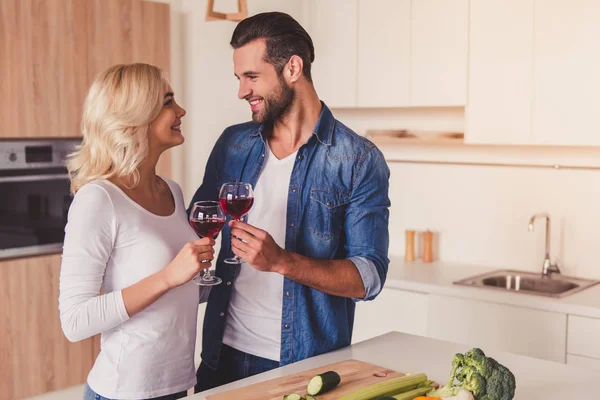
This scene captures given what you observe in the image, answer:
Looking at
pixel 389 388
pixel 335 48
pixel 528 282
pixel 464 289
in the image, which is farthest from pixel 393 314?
pixel 389 388

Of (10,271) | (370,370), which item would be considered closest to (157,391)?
(370,370)

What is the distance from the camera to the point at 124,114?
216cm

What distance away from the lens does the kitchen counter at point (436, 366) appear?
6.63 ft

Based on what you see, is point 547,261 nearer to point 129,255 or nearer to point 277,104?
point 277,104

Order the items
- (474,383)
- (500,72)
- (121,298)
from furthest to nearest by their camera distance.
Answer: (500,72), (121,298), (474,383)

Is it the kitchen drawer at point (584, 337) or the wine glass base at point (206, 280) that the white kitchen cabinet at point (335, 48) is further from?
the wine glass base at point (206, 280)

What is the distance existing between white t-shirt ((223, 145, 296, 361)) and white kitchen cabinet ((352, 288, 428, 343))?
1.69 metres

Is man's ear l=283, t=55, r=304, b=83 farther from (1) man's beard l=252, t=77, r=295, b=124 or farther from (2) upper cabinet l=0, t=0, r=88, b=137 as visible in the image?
(2) upper cabinet l=0, t=0, r=88, b=137

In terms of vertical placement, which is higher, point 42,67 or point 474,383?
point 42,67

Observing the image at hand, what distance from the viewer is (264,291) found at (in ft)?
7.85

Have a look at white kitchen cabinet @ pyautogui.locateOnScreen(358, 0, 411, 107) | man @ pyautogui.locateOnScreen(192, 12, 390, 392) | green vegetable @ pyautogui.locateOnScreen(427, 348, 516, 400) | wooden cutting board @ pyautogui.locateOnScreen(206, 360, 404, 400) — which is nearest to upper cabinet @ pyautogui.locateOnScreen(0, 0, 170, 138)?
white kitchen cabinet @ pyautogui.locateOnScreen(358, 0, 411, 107)

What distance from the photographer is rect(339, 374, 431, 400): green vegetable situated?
5.87 feet

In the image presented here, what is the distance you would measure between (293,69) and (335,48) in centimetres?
215

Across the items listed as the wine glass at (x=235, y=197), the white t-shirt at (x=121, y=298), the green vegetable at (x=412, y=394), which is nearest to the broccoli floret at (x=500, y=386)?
the green vegetable at (x=412, y=394)
